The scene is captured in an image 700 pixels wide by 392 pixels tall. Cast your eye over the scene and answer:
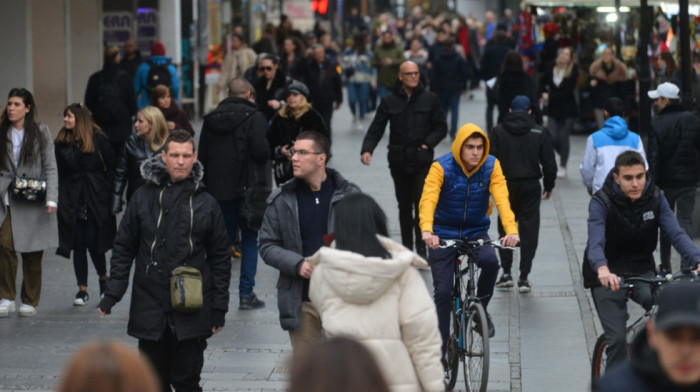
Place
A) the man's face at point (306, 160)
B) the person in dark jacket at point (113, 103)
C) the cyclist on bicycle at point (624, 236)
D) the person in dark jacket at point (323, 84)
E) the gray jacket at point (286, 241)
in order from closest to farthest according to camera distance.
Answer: the gray jacket at point (286, 241)
the man's face at point (306, 160)
the cyclist on bicycle at point (624, 236)
the person in dark jacket at point (113, 103)
the person in dark jacket at point (323, 84)

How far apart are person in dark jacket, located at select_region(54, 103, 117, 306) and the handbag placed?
420 millimetres

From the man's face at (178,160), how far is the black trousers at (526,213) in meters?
4.78

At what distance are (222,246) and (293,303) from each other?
63cm

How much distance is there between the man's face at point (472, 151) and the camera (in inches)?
327

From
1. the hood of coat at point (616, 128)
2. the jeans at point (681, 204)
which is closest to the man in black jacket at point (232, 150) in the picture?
the hood of coat at point (616, 128)

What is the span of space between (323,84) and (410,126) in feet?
26.6

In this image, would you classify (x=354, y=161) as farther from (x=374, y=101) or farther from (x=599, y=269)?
(x=599, y=269)

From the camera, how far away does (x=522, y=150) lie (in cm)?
1117

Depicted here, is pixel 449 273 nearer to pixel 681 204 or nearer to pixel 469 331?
pixel 469 331

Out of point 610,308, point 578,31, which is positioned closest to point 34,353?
point 610,308

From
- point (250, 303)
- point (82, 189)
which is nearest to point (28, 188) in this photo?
point (82, 189)

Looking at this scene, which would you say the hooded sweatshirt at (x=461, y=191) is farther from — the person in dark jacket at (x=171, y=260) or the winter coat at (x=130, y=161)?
the winter coat at (x=130, y=161)

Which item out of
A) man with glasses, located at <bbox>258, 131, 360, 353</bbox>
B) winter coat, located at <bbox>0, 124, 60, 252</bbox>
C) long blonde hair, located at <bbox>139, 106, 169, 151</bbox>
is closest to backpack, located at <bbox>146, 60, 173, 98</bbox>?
long blonde hair, located at <bbox>139, 106, 169, 151</bbox>

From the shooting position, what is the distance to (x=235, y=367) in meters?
8.87
